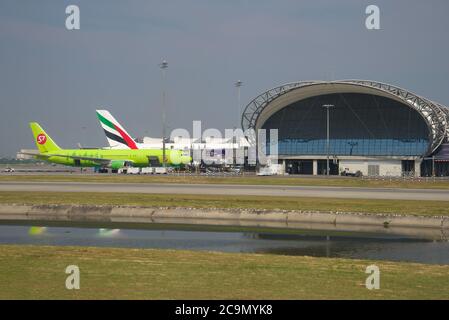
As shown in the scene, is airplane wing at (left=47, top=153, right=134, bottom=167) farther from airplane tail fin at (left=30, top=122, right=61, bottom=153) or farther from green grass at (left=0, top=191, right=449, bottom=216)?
green grass at (left=0, top=191, right=449, bottom=216)

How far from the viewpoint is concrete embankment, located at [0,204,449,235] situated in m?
39.7

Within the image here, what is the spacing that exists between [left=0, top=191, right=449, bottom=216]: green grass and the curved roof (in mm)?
73708

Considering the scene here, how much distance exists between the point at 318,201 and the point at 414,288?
29.9 m

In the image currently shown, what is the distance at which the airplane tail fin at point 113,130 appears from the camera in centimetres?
12712

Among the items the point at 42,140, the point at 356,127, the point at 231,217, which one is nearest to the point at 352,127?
the point at 356,127

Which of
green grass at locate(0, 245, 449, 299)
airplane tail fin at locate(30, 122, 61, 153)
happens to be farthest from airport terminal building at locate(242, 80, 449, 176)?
green grass at locate(0, 245, 449, 299)

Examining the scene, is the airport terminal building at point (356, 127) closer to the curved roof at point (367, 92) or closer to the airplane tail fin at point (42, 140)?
the curved roof at point (367, 92)

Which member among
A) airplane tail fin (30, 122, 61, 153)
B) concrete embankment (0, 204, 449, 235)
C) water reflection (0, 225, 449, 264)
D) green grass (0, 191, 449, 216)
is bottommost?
water reflection (0, 225, 449, 264)

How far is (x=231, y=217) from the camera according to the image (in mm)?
43250

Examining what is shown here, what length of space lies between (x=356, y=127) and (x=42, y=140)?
68.7 metres

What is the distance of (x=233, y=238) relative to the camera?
1341 inches
